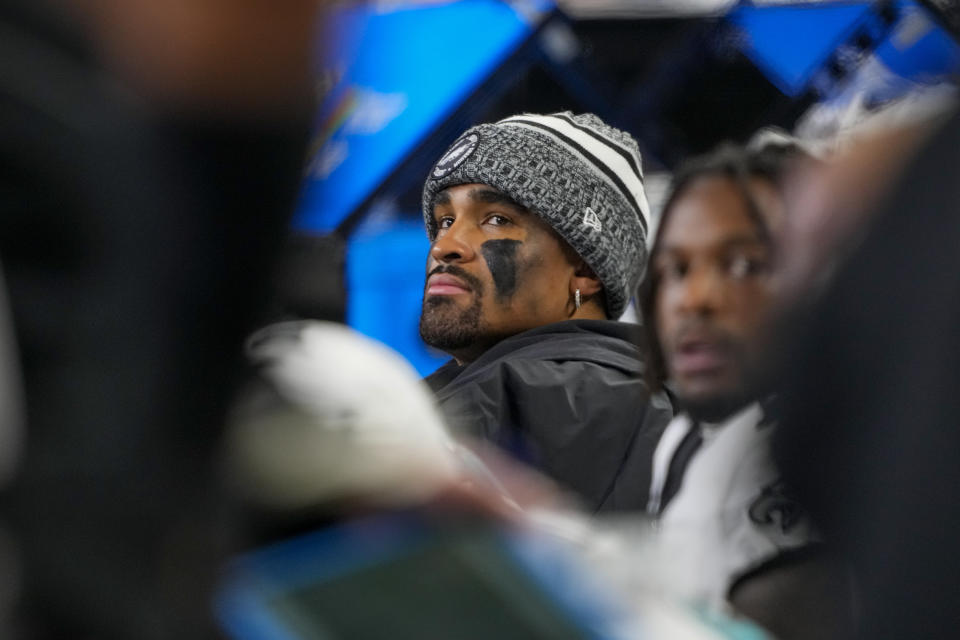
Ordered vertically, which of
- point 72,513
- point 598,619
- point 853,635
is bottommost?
point 853,635

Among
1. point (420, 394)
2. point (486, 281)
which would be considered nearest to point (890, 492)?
Answer: point (420, 394)

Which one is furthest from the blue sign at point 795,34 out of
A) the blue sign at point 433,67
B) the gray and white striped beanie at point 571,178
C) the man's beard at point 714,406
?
the man's beard at point 714,406

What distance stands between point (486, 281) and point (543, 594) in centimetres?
104

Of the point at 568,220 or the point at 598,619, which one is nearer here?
the point at 598,619

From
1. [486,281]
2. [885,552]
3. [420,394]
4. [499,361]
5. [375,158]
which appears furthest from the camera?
[375,158]

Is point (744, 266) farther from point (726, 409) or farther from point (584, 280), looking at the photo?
point (584, 280)

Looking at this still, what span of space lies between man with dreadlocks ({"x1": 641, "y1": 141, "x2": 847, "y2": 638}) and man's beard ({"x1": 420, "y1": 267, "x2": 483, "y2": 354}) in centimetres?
38

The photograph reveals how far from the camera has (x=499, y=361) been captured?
52.7 inches

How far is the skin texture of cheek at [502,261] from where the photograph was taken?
4.74 ft

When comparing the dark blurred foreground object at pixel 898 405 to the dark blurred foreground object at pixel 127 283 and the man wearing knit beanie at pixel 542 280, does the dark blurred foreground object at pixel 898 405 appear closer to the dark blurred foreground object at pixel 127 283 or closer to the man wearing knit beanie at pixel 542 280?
the dark blurred foreground object at pixel 127 283

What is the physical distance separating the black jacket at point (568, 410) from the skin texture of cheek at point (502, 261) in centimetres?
8

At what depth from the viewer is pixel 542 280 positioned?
4.85ft

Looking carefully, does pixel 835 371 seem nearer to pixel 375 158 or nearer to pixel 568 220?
pixel 568 220

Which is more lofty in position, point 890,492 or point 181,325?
point 181,325
